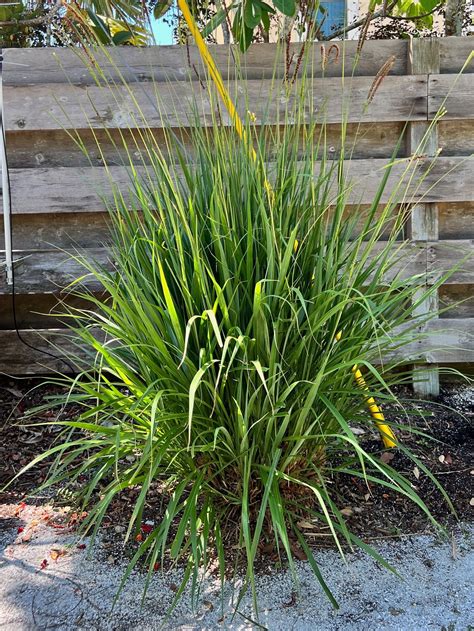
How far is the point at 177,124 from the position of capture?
9.36 feet

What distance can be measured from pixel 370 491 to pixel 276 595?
47 cm

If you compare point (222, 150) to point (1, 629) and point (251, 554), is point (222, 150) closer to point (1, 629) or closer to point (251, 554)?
point (251, 554)

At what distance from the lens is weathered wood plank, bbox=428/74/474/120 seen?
283cm

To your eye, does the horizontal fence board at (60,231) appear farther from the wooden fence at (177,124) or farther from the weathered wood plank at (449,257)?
the weathered wood plank at (449,257)

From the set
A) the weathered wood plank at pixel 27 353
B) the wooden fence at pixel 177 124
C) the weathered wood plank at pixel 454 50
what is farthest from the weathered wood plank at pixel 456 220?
the weathered wood plank at pixel 27 353

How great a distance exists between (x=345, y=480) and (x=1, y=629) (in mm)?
1177

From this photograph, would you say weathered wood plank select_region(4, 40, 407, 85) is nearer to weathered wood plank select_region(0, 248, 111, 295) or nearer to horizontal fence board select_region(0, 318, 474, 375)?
weathered wood plank select_region(0, 248, 111, 295)

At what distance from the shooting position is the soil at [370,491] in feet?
6.18

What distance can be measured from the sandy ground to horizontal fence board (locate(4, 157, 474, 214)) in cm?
167

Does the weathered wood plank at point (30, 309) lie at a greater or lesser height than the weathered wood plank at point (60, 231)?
lesser

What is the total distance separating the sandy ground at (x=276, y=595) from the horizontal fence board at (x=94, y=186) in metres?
1.67

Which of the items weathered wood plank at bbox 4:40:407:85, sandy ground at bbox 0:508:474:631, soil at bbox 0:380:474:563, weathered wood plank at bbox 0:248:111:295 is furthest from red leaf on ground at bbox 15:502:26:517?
weathered wood plank at bbox 4:40:407:85

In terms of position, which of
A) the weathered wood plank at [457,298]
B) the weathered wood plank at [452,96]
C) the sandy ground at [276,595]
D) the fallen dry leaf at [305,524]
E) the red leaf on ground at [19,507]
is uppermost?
the weathered wood plank at [452,96]

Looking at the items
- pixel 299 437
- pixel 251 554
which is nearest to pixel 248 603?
pixel 251 554
